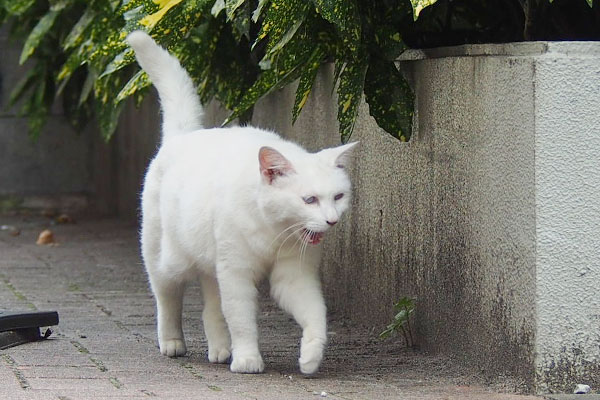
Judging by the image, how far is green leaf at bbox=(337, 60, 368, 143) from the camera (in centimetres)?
410

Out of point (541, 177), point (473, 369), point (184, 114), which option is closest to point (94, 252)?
point (184, 114)

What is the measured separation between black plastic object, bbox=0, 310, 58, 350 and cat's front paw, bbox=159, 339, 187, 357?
21.0 inches

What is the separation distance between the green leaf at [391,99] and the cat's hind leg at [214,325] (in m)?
0.91

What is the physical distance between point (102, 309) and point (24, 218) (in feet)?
15.4

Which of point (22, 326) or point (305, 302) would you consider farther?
point (22, 326)

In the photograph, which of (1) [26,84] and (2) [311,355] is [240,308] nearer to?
(2) [311,355]

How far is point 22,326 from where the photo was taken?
4.41 meters

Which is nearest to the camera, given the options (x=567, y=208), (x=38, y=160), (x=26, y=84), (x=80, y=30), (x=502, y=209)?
(x=567, y=208)

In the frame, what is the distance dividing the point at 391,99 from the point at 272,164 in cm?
68

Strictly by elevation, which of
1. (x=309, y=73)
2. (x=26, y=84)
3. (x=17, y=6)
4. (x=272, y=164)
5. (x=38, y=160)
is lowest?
(x=272, y=164)

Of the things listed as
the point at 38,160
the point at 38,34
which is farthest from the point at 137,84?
the point at 38,160

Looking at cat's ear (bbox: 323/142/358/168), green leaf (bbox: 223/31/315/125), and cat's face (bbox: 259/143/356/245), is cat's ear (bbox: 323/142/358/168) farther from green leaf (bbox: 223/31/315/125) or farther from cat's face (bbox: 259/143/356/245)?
green leaf (bbox: 223/31/315/125)

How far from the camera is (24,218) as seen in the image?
9930mm

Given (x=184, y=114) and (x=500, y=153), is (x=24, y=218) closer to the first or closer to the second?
(x=184, y=114)
